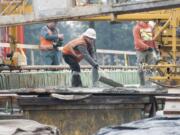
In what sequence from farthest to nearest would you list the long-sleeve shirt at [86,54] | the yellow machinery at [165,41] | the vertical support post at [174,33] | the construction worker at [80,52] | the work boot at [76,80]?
the vertical support post at [174,33] < the yellow machinery at [165,41] < the work boot at [76,80] < the construction worker at [80,52] < the long-sleeve shirt at [86,54]

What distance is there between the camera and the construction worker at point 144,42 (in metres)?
21.6

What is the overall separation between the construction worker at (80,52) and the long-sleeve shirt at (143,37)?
2.60m

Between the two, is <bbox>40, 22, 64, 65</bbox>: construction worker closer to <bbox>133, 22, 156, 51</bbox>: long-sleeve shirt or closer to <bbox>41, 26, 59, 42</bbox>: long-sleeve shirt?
<bbox>41, 26, 59, 42</bbox>: long-sleeve shirt

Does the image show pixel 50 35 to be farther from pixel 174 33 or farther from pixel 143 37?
pixel 174 33

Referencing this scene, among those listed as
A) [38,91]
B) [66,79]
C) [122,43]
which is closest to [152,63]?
[66,79]

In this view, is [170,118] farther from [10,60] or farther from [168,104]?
[10,60]

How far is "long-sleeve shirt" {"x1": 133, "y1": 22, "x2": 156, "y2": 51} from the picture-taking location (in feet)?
70.8

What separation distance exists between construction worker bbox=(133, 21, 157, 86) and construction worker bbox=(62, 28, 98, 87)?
262 centimetres

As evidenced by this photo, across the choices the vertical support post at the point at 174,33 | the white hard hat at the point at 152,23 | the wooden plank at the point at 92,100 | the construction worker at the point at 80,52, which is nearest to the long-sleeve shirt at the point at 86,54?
the construction worker at the point at 80,52

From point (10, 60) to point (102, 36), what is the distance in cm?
3504

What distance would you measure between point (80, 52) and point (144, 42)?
11.0ft

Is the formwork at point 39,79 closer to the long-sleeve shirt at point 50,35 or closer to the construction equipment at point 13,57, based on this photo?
the construction equipment at point 13,57

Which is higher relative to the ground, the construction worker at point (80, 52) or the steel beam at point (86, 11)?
the steel beam at point (86, 11)

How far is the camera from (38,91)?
1427cm
